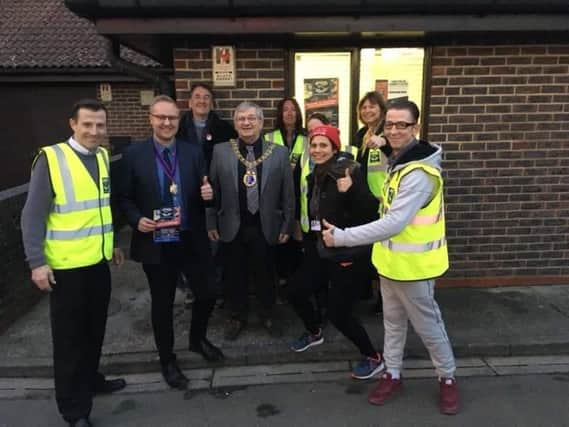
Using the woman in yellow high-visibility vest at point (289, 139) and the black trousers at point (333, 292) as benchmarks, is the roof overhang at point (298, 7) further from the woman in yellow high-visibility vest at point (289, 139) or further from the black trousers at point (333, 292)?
the black trousers at point (333, 292)

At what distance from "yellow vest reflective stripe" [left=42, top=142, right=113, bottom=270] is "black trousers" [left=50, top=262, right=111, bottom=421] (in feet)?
0.28

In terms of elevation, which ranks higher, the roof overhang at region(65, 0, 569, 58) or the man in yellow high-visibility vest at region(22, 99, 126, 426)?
the roof overhang at region(65, 0, 569, 58)

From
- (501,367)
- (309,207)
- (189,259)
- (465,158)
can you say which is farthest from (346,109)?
(501,367)

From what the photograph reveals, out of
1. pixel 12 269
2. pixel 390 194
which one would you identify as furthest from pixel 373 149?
pixel 12 269

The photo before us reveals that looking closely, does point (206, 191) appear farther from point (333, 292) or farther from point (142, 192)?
point (333, 292)

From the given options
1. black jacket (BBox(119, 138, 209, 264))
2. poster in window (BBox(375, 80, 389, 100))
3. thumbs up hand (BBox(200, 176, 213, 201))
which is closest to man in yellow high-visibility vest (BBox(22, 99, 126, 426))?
black jacket (BBox(119, 138, 209, 264))

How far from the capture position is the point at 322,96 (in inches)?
177

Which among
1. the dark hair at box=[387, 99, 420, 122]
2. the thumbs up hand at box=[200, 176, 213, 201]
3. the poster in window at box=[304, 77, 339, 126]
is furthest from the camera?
the poster in window at box=[304, 77, 339, 126]

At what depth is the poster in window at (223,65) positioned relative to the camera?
412cm

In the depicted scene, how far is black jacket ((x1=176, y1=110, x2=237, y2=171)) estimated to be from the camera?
3902 millimetres

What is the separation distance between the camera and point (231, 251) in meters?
3.66

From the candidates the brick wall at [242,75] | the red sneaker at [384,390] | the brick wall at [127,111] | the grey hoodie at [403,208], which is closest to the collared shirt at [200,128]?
the brick wall at [242,75]

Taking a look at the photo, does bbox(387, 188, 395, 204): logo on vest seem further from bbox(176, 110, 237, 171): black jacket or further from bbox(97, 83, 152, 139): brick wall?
bbox(97, 83, 152, 139): brick wall

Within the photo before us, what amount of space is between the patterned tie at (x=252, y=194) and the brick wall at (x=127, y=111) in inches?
290
